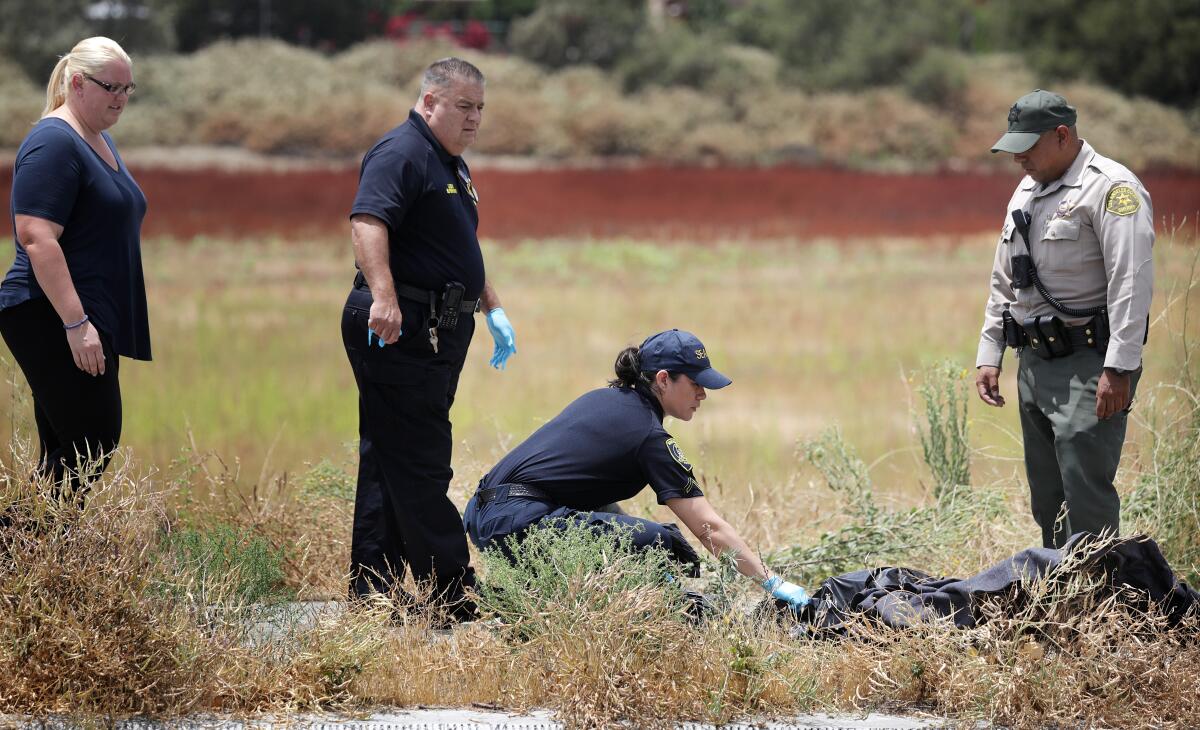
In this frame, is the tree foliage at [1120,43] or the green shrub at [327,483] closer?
the green shrub at [327,483]

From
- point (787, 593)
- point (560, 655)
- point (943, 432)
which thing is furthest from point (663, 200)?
point (560, 655)

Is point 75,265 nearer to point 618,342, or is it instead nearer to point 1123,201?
point 1123,201

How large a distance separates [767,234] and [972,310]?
3.20 metres

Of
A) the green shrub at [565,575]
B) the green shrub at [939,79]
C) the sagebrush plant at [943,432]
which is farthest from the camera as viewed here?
the green shrub at [939,79]

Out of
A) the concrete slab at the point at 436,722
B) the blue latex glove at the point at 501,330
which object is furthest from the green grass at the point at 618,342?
the concrete slab at the point at 436,722

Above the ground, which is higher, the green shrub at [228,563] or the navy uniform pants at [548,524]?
the navy uniform pants at [548,524]

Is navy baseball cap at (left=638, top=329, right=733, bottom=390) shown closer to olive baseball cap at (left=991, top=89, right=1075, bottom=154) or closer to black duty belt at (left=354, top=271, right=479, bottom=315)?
black duty belt at (left=354, top=271, right=479, bottom=315)

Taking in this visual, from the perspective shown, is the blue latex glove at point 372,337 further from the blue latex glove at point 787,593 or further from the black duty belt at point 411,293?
the blue latex glove at point 787,593

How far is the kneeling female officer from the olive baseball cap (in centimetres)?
111

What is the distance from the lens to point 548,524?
3.40 metres

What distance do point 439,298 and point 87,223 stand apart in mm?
988

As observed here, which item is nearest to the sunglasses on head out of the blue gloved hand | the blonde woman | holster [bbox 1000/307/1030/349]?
the blonde woman

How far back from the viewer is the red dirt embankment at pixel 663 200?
41.5 ft

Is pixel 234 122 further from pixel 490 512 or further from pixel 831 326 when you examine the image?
pixel 490 512
